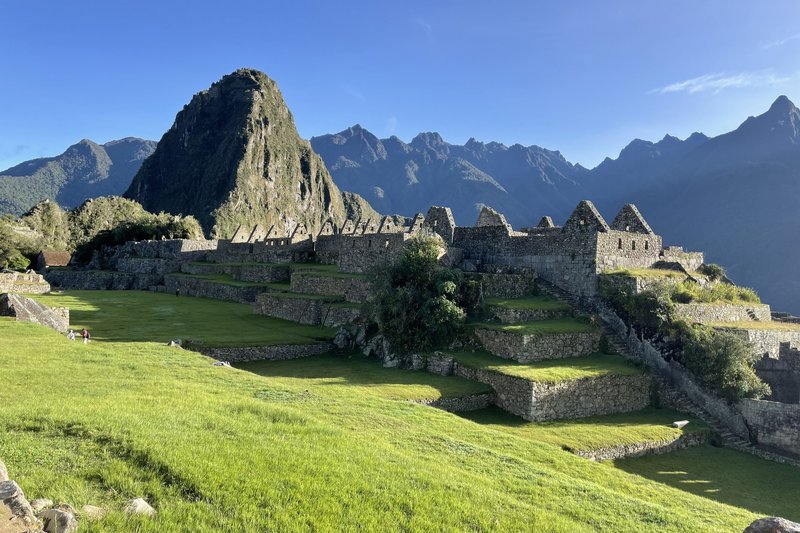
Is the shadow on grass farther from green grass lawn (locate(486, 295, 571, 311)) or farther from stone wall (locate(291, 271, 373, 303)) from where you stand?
stone wall (locate(291, 271, 373, 303))

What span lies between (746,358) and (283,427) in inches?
672

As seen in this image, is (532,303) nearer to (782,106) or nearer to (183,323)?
(183,323)

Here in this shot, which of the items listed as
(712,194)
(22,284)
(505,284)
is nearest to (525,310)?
(505,284)

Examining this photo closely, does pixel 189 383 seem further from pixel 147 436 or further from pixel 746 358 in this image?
pixel 746 358

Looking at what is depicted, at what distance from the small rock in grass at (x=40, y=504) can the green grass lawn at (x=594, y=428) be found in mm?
11194

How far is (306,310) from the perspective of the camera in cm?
2730

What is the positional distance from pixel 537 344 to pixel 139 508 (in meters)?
15.2

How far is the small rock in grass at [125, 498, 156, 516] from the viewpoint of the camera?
5.25 meters

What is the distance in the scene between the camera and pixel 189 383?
12148mm

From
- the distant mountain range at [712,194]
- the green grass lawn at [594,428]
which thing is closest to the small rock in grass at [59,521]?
the green grass lawn at [594,428]

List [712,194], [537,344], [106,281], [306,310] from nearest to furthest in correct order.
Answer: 1. [537,344]
2. [306,310]
3. [106,281]
4. [712,194]

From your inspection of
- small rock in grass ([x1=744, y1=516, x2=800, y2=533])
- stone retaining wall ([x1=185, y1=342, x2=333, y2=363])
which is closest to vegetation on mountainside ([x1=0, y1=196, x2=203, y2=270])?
stone retaining wall ([x1=185, y1=342, x2=333, y2=363])

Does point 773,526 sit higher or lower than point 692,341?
lower

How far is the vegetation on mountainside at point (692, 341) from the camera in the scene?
17484 millimetres
